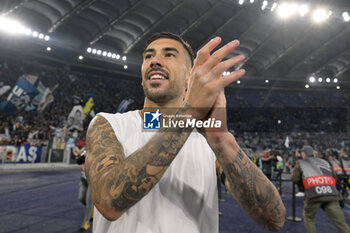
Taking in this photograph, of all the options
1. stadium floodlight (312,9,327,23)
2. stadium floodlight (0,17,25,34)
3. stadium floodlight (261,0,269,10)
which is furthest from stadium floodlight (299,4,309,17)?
stadium floodlight (0,17,25,34)

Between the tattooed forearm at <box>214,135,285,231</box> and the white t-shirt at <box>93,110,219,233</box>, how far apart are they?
22 centimetres

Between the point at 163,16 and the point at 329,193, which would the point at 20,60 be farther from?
the point at 329,193

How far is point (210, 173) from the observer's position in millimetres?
1428

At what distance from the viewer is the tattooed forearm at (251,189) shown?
1.13 meters

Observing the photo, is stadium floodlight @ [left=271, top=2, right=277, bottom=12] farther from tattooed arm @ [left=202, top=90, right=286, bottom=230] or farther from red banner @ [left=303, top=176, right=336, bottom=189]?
tattooed arm @ [left=202, top=90, right=286, bottom=230]

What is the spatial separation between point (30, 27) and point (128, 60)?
24.8ft

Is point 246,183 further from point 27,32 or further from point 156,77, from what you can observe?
point 27,32

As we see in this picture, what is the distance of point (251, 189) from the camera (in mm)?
1150

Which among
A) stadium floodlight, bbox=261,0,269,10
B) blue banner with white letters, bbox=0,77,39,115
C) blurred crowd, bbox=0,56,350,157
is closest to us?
blue banner with white letters, bbox=0,77,39,115

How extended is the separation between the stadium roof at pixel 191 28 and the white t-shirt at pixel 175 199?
1582 cm

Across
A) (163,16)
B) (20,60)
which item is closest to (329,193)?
(163,16)

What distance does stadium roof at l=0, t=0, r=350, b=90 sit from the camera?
1525 centimetres

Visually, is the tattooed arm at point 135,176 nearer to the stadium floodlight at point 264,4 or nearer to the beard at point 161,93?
the beard at point 161,93

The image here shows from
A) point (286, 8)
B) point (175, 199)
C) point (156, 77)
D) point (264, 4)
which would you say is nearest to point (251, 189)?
point (175, 199)
